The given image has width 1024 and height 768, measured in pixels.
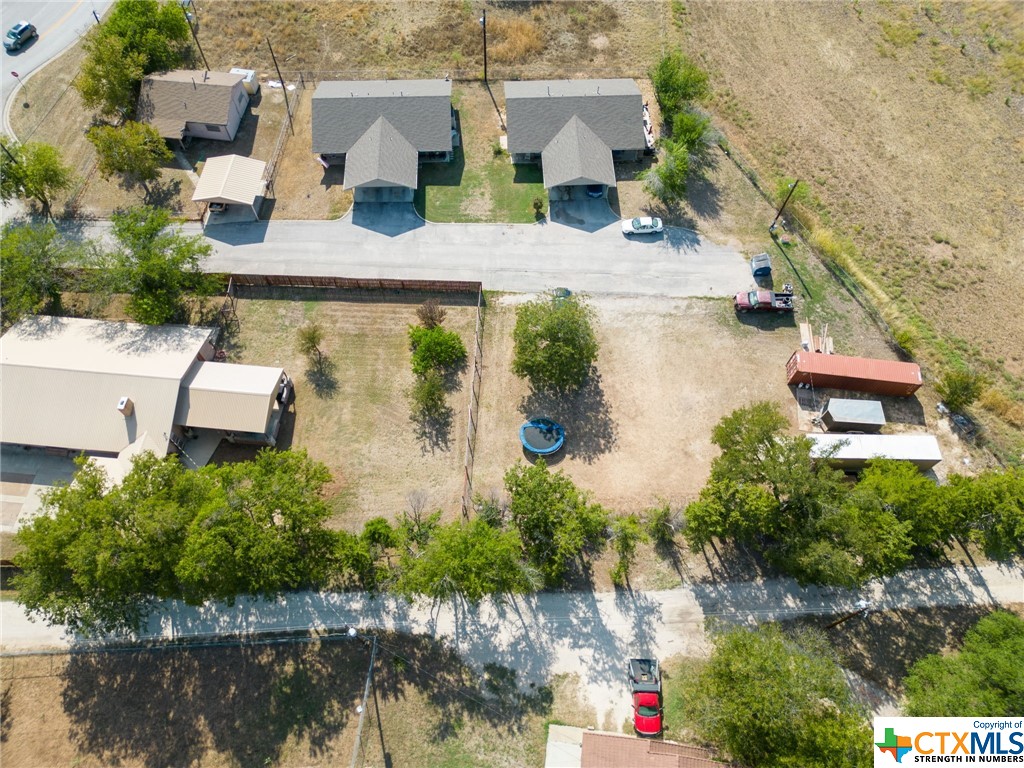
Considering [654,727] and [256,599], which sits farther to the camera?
[256,599]

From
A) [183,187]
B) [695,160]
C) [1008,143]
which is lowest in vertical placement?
[183,187]

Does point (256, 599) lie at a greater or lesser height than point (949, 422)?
lesser

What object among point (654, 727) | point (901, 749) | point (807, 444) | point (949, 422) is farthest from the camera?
point (949, 422)

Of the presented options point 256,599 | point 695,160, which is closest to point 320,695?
point 256,599

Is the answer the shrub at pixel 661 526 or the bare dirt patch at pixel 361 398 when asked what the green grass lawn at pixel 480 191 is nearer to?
the bare dirt patch at pixel 361 398

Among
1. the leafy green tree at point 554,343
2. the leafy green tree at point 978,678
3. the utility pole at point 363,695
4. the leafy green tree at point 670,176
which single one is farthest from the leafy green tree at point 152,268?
the leafy green tree at point 978,678

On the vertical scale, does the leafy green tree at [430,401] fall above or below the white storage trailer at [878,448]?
above

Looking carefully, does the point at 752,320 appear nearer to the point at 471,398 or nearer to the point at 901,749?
the point at 471,398

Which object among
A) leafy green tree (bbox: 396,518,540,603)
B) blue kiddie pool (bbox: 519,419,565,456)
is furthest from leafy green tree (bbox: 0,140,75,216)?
leafy green tree (bbox: 396,518,540,603)
